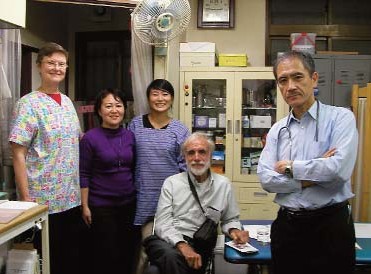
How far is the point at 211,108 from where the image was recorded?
4.02 meters

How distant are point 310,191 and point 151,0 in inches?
70.4

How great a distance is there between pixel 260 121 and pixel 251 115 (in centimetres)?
11

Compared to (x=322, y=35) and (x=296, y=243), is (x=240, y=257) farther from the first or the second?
(x=322, y=35)

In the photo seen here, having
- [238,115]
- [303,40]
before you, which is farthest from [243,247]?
[303,40]

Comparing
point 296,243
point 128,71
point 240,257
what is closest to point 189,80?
point 128,71

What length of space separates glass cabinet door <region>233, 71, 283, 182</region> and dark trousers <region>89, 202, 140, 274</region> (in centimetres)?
153

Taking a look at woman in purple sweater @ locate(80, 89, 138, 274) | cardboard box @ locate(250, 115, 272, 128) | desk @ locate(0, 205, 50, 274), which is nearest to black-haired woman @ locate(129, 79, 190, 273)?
woman in purple sweater @ locate(80, 89, 138, 274)

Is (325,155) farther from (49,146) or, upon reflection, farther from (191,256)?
(49,146)

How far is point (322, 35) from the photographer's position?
4.30m

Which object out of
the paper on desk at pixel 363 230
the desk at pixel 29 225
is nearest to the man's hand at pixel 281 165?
the paper on desk at pixel 363 230

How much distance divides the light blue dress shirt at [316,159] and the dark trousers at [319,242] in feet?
0.19

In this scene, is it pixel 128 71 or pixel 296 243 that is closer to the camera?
pixel 296 243

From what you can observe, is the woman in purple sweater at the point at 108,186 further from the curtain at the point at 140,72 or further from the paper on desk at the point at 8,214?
the paper on desk at the point at 8,214

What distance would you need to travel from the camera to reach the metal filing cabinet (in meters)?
3.75
